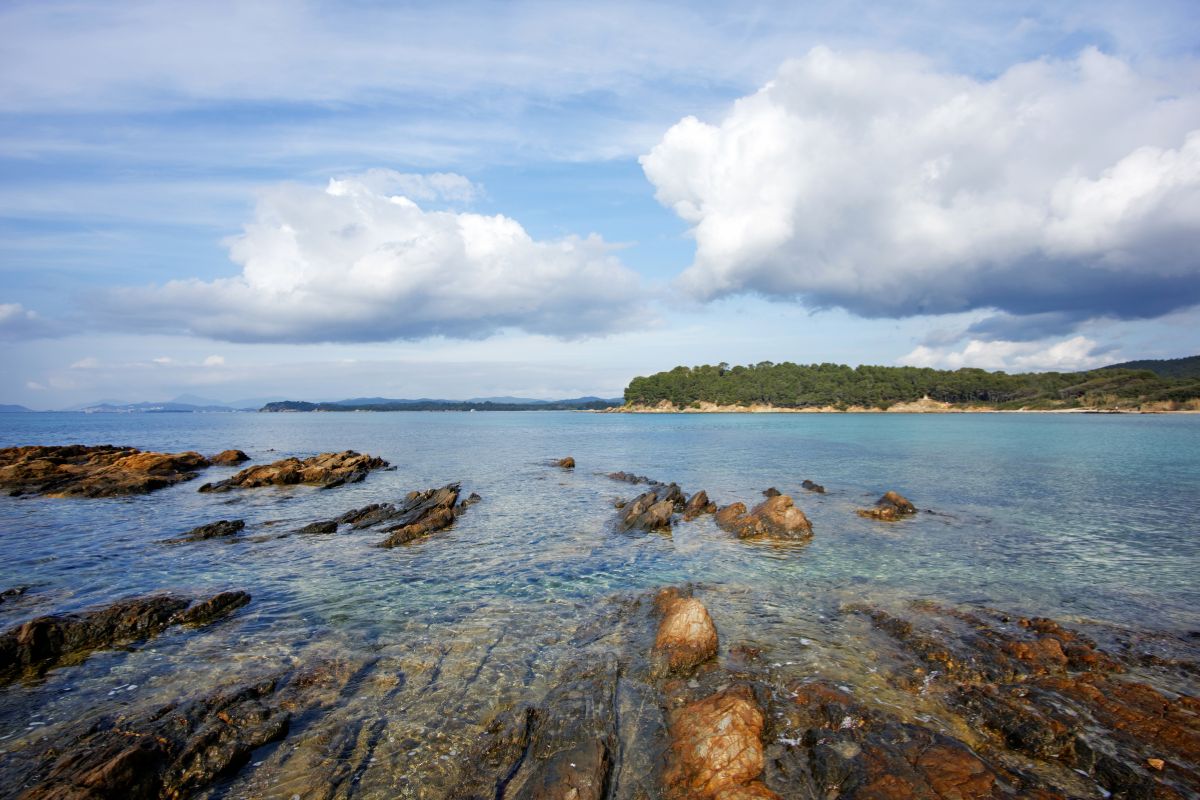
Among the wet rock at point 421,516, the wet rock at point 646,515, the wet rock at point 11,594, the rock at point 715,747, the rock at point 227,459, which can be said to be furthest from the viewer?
the rock at point 227,459

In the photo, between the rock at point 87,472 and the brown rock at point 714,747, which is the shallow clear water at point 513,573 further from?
the brown rock at point 714,747

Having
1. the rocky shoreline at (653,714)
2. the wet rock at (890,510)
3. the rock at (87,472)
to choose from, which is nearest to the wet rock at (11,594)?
the rocky shoreline at (653,714)

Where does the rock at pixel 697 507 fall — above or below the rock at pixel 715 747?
below

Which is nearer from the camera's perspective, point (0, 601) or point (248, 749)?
point (248, 749)

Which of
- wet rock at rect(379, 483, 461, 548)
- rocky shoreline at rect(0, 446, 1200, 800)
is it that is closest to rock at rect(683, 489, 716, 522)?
wet rock at rect(379, 483, 461, 548)

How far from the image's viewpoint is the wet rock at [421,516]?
24.1 metres

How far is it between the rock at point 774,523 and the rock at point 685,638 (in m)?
12.0

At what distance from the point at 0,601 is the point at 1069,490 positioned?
5299 centimetres

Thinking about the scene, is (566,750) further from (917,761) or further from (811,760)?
(917,761)

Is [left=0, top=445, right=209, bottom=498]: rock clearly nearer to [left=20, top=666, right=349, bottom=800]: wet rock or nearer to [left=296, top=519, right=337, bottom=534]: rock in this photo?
[left=296, top=519, right=337, bottom=534]: rock

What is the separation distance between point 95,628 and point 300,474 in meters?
31.4

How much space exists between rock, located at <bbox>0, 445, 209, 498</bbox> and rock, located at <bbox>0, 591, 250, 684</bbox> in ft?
95.7

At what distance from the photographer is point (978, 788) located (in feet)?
24.6

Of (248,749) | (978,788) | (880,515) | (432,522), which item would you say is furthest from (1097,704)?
(432,522)
